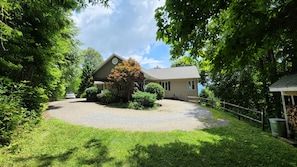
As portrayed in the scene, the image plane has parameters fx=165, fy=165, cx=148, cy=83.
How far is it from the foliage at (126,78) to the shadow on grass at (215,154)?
11.0 metres

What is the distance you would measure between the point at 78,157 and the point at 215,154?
4.40 meters

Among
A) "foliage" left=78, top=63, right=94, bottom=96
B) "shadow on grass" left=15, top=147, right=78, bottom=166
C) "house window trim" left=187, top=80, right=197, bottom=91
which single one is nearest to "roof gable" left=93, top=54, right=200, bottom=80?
"house window trim" left=187, top=80, right=197, bottom=91

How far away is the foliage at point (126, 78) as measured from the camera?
16.6 metres

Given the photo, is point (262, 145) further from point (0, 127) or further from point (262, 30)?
point (0, 127)

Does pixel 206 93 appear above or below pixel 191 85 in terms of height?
below

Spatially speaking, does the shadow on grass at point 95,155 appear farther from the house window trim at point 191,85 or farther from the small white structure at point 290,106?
the house window trim at point 191,85

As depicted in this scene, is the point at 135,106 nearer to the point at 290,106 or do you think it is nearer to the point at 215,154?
the point at 215,154

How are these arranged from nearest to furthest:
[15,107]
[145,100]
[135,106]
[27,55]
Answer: [15,107]
[27,55]
[135,106]
[145,100]

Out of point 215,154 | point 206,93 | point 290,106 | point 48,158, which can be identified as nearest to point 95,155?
point 48,158

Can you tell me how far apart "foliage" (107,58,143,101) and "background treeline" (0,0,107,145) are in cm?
747

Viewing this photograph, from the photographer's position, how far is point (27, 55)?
25.2 feet

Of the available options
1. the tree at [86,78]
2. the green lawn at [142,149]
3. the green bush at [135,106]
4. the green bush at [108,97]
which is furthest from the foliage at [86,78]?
the green lawn at [142,149]

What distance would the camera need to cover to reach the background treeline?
5.98 metres

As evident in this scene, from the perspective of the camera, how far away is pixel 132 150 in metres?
5.70
